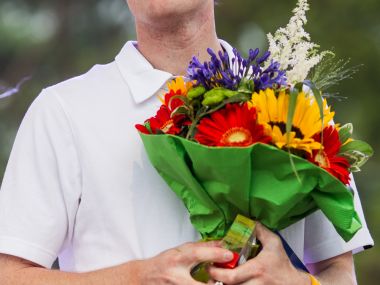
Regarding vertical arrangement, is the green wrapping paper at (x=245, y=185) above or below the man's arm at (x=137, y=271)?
above

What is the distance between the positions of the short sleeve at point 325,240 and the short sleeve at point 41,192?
50 cm

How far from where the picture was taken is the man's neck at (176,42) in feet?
6.96

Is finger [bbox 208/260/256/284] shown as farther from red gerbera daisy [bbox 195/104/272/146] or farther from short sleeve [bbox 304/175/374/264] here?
short sleeve [bbox 304/175/374/264]

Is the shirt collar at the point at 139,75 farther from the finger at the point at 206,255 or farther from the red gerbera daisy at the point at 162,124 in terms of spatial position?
the finger at the point at 206,255

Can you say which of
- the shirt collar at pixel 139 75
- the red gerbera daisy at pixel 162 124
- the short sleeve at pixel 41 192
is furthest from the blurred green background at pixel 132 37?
the red gerbera daisy at pixel 162 124

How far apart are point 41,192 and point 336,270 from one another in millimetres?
616

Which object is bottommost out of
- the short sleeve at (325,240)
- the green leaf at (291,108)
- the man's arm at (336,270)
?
the man's arm at (336,270)

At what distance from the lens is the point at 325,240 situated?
217cm

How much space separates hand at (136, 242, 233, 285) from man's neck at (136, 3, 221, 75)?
0.44 m

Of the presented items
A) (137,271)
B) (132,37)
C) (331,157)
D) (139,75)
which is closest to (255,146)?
(331,157)

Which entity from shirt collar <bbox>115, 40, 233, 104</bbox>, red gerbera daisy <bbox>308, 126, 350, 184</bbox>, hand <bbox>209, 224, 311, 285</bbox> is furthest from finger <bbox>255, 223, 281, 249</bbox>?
shirt collar <bbox>115, 40, 233, 104</bbox>

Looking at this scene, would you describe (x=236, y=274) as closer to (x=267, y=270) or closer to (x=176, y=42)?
(x=267, y=270)

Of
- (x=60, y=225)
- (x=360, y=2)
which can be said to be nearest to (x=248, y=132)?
(x=60, y=225)

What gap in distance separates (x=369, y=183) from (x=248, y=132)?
200 inches
